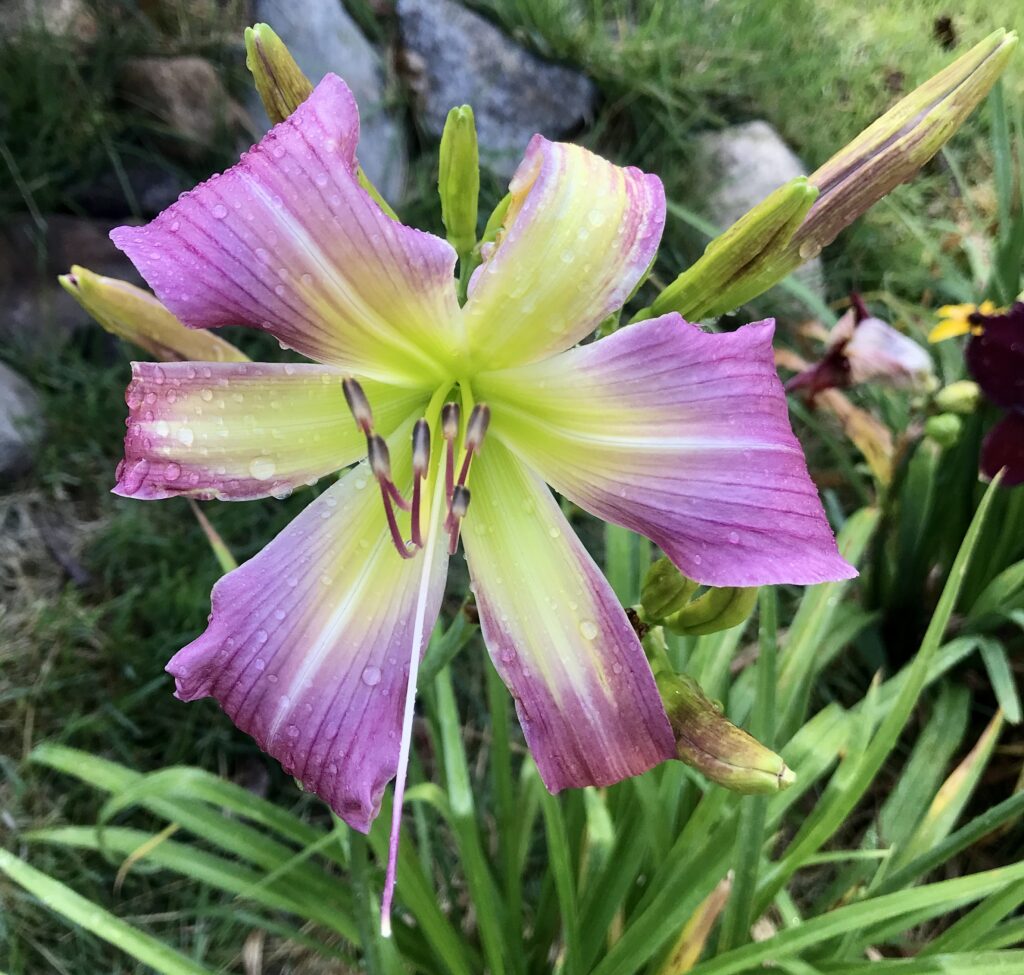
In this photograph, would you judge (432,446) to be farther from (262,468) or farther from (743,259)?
(743,259)

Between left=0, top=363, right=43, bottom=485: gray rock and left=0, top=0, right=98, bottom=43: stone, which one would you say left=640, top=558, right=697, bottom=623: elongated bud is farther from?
left=0, top=0, right=98, bottom=43: stone

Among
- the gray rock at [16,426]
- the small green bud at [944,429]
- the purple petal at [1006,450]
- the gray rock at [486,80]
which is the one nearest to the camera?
the purple petal at [1006,450]

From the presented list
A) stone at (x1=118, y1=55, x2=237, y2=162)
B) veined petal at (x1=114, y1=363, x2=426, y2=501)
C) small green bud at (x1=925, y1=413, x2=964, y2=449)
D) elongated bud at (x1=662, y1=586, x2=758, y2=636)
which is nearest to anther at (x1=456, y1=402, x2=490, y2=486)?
veined petal at (x1=114, y1=363, x2=426, y2=501)

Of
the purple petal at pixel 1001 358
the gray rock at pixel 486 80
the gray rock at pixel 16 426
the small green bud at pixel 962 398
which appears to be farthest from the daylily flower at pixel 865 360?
the gray rock at pixel 16 426

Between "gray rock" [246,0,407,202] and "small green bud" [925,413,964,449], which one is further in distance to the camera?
"gray rock" [246,0,407,202]

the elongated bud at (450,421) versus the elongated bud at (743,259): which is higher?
the elongated bud at (743,259)

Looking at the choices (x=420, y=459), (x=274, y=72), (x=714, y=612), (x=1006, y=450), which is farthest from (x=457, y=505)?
(x=1006, y=450)

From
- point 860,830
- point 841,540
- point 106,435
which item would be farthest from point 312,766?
point 106,435

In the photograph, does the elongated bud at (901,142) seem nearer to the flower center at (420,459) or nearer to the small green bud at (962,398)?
the flower center at (420,459)
